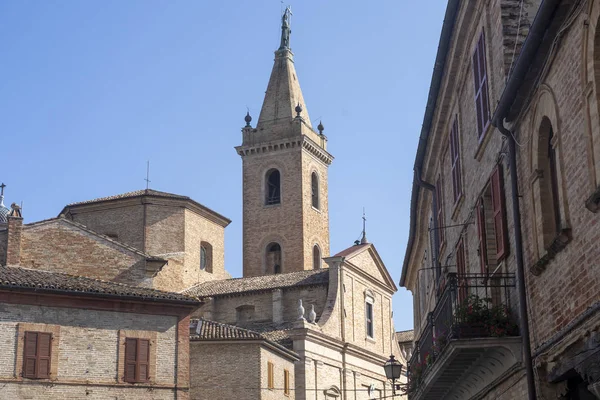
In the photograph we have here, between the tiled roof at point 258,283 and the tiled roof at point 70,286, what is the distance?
19.2m

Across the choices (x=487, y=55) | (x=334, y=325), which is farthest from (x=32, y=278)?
(x=334, y=325)

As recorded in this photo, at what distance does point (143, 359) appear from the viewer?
29.0 meters

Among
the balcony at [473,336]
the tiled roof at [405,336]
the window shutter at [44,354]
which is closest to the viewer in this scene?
the balcony at [473,336]

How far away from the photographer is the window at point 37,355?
27406mm

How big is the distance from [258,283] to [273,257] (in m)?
12.8

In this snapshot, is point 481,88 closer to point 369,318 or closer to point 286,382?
point 286,382


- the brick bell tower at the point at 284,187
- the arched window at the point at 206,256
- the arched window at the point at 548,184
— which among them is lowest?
the arched window at the point at 548,184

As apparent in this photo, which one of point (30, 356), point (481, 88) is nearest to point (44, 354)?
point (30, 356)

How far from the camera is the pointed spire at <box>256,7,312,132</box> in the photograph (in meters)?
65.4

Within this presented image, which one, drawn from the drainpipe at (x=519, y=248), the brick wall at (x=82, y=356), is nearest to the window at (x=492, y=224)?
the drainpipe at (x=519, y=248)

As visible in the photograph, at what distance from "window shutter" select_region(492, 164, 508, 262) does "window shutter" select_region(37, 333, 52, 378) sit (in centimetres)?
1765

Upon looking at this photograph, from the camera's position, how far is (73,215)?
51625mm

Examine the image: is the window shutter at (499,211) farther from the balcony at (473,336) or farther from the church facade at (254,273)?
the church facade at (254,273)

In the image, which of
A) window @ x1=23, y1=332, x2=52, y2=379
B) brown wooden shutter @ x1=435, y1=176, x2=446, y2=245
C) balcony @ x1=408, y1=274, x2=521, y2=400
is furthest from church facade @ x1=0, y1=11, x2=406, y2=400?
balcony @ x1=408, y1=274, x2=521, y2=400
